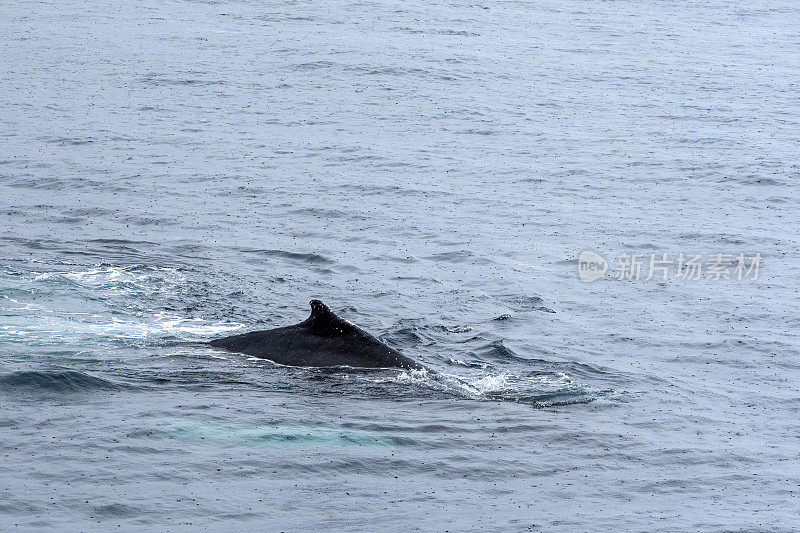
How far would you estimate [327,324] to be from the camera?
12141 millimetres

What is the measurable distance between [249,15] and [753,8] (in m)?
22.4

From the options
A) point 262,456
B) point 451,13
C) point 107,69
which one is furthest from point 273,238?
point 451,13

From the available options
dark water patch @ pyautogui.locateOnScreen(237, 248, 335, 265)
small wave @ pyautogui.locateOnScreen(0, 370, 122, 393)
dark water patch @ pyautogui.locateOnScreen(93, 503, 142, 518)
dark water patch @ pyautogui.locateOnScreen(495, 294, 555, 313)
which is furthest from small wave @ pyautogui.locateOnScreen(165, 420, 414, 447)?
dark water patch @ pyautogui.locateOnScreen(237, 248, 335, 265)

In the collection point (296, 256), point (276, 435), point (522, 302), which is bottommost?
point (276, 435)

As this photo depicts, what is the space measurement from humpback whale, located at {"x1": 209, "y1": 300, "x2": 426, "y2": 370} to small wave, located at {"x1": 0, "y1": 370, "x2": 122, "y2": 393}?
1680 millimetres

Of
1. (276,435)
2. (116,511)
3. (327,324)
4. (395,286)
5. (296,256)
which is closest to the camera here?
(116,511)

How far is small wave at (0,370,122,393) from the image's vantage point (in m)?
11.6

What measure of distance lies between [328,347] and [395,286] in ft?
14.4

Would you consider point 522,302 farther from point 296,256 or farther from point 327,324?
point 327,324

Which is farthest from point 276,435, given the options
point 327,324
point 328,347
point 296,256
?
point 296,256

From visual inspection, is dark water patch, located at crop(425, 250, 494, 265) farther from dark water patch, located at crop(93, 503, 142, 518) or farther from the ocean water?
dark water patch, located at crop(93, 503, 142, 518)

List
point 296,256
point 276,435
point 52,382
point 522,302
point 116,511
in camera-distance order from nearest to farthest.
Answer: point 116,511 → point 276,435 → point 52,382 → point 522,302 → point 296,256

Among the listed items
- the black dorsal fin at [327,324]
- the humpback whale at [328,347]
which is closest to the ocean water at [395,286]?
the humpback whale at [328,347]

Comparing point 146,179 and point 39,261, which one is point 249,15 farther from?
point 39,261
